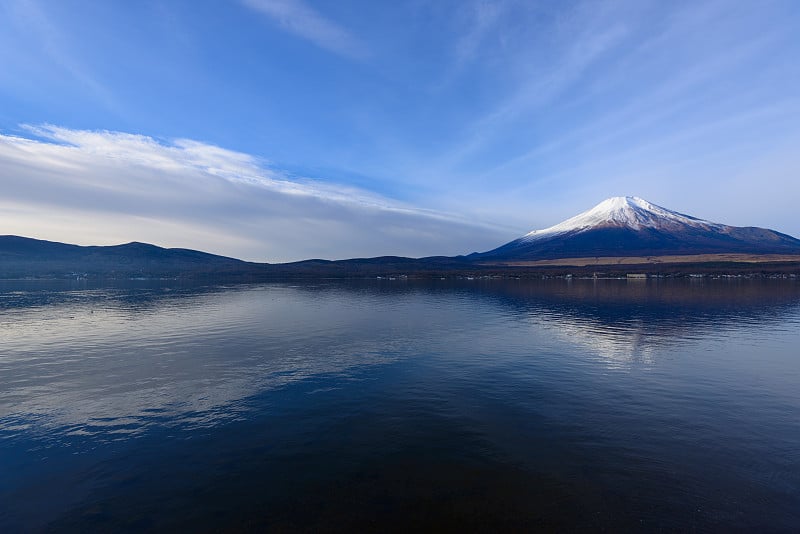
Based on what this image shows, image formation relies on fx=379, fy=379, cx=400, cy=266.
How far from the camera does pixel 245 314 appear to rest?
6731 cm

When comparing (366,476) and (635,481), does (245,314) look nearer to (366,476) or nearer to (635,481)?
(366,476)

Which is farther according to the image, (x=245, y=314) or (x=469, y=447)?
(x=245, y=314)

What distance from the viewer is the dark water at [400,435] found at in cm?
1348

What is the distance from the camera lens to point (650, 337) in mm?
44844

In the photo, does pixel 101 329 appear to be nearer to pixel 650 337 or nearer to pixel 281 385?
pixel 281 385

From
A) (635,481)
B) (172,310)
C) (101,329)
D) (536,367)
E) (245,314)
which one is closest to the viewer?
(635,481)

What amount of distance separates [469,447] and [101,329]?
54253 millimetres

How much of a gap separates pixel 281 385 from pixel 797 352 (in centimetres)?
4905

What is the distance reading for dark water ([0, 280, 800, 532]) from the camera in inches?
531

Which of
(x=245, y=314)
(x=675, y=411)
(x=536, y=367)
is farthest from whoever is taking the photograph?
(x=245, y=314)

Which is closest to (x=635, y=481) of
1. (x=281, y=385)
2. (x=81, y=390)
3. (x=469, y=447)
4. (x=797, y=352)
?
(x=469, y=447)

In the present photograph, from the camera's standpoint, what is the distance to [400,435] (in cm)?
1930

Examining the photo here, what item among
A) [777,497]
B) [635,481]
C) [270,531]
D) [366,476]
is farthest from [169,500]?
[777,497]

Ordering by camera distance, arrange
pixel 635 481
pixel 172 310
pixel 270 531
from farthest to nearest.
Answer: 1. pixel 172 310
2. pixel 635 481
3. pixel 270 531
